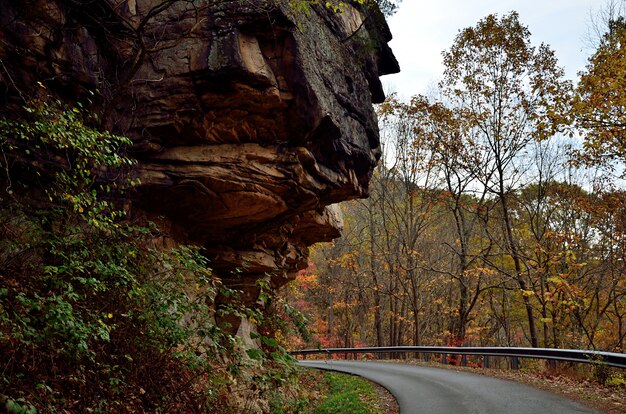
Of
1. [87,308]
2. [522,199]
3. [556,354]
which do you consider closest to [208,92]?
[87,308]

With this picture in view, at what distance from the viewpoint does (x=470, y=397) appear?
28.3ft

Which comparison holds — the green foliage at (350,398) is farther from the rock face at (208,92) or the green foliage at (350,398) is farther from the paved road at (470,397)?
the rock face at (208,92)

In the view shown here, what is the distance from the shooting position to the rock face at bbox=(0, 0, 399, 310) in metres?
8.48

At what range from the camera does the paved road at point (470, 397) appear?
7402 mm

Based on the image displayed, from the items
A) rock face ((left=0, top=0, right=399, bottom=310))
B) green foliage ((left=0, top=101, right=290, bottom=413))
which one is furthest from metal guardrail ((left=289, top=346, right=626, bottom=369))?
rock face ((left=0, top=0, right=399, bottom=310))

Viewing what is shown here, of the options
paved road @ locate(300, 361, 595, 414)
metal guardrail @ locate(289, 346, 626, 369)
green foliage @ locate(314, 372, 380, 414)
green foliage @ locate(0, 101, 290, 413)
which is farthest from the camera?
green foliage @ locate(314, 372, 380, 414)

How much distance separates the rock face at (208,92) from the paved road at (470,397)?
519 centimetres

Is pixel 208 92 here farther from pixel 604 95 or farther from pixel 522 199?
pixel 522 199

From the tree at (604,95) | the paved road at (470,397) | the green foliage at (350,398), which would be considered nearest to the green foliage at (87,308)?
the green foliage at (350,398)

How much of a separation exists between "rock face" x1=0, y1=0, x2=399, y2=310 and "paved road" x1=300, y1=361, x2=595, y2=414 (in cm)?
519

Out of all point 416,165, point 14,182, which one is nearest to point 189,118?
point 14,182

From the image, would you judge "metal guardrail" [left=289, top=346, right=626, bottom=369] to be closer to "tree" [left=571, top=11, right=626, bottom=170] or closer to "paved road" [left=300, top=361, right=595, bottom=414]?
"paved road" [left=300, top=361, right=595, bottom=414]

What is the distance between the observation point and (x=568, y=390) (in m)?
8.82

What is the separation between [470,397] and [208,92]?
8893 millimetres
